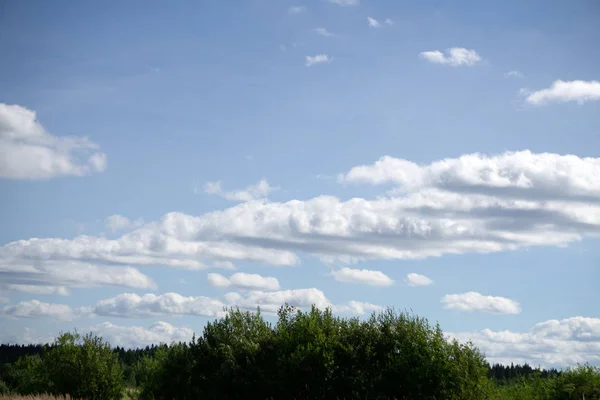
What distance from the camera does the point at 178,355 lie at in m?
74.6

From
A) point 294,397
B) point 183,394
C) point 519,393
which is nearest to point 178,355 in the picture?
point 183,394

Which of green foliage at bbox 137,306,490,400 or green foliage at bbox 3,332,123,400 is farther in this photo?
green foliage at bbox 3,332,123,400

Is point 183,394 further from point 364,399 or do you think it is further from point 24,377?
point 24,377

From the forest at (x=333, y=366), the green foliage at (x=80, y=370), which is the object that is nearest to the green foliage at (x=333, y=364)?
the forest at (x=333, y=366)

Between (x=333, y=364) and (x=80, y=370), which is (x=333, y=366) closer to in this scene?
(x=333, y=364)

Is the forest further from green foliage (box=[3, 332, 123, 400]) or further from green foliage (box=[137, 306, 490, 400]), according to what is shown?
green foliage (box=[3, 332, 123, 400])

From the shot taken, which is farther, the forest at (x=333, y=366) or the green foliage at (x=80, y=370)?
the green foliage at (x=80, y=370)

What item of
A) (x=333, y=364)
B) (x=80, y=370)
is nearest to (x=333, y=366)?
(x=333, y=364)

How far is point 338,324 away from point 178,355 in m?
20.7

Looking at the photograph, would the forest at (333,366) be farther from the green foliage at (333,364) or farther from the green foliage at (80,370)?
the green foliage at (80,370)

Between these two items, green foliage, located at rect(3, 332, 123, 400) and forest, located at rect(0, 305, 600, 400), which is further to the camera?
green foliage, located at rect(3, 332, 123, 400)

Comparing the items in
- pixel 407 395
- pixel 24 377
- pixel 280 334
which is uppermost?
pixel 280 334

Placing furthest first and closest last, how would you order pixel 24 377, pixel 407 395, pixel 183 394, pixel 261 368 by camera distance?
pixel 24 377, pixel 183 394, pixel 261 368, pixel 407 395

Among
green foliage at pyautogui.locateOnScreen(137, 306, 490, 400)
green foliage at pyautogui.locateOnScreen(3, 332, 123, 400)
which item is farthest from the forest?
green foliage at pyautogui.locateOnScreen(3, 332, 123, 400)
